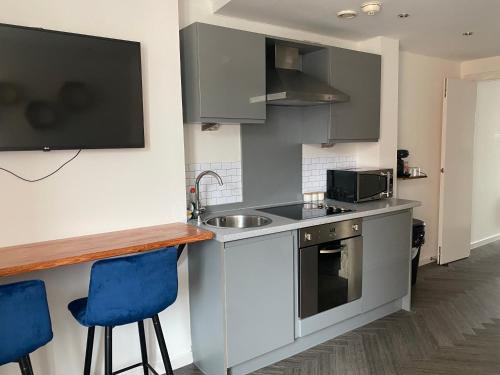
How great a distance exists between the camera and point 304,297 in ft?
8.57

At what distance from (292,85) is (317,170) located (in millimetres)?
995

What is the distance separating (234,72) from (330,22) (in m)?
1.10

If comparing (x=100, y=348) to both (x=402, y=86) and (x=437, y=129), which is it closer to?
(x=402, y=86)

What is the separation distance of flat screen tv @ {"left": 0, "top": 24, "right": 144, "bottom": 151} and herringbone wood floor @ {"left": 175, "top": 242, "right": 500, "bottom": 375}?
1646mm

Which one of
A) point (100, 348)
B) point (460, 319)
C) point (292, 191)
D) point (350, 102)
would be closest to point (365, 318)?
point (460, 319)

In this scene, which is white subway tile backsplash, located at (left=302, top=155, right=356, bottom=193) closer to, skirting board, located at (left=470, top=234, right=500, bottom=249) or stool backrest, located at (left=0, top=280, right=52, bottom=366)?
stool backrest, located at (left=0, top=280, right=52, bottom=366)

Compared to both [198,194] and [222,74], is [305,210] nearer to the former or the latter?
[198,194]

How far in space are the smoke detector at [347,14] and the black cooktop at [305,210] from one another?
1.44 m

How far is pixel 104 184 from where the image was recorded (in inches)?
87.1

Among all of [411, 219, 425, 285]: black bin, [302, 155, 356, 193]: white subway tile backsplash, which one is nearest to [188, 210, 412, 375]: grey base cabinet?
[302, 155, 356, 193]: white subway tile backsplash

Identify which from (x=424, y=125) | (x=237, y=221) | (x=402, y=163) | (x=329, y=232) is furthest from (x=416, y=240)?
(x=237, y=221)

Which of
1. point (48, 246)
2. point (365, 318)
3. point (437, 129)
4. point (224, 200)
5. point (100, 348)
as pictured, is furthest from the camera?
point (437, 129)

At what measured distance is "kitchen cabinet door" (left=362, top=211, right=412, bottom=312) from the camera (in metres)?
3.00

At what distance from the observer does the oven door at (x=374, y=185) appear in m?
3.20
